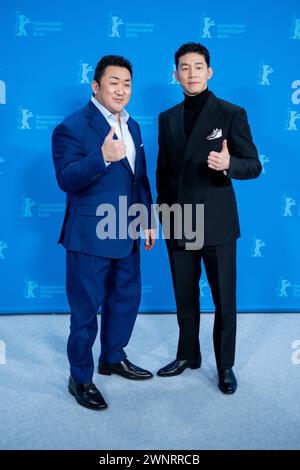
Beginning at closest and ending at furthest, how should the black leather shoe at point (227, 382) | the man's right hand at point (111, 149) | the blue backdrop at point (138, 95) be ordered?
1. the man's right hand at point (111, 149)
2. the black leather shoe at point (227, 382)
3. the blue backdrop at point (138, 95)

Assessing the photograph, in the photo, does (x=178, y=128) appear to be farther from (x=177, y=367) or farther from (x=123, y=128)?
(x=177, y=367)

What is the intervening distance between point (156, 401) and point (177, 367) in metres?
0.31

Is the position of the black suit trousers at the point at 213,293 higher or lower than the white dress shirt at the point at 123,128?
lower

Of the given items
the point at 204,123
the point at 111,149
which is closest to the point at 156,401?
the point at 111,149

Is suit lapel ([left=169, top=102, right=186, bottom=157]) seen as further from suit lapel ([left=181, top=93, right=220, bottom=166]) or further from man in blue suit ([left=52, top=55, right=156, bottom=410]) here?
man in blue suit ([left=52, top=55, right=156, bottom=410])

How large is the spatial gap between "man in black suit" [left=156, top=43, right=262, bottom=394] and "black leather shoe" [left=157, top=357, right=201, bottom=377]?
0.72 ft

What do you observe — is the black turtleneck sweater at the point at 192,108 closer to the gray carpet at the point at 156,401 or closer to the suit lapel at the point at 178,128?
the suit lapel at the point at 178,128

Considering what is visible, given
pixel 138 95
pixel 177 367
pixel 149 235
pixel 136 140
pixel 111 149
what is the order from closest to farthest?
pixel 111 149 → pixel 136 140 → pixel 149 235 → pixel 177 367 → pixel 138 95

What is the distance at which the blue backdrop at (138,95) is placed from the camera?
3406 mm

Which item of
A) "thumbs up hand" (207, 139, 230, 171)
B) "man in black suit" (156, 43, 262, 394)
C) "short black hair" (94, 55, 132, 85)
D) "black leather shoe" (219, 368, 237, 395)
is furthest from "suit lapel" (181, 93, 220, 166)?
"black leather shoe" (219, 368, 237, 395)

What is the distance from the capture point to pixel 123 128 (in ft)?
8.14

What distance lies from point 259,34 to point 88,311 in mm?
2114

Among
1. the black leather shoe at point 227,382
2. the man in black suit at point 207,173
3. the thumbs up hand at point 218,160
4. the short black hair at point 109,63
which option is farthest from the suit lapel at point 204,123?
the black leather shoe at point 227,382

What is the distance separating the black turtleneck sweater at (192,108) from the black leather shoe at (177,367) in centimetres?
114
